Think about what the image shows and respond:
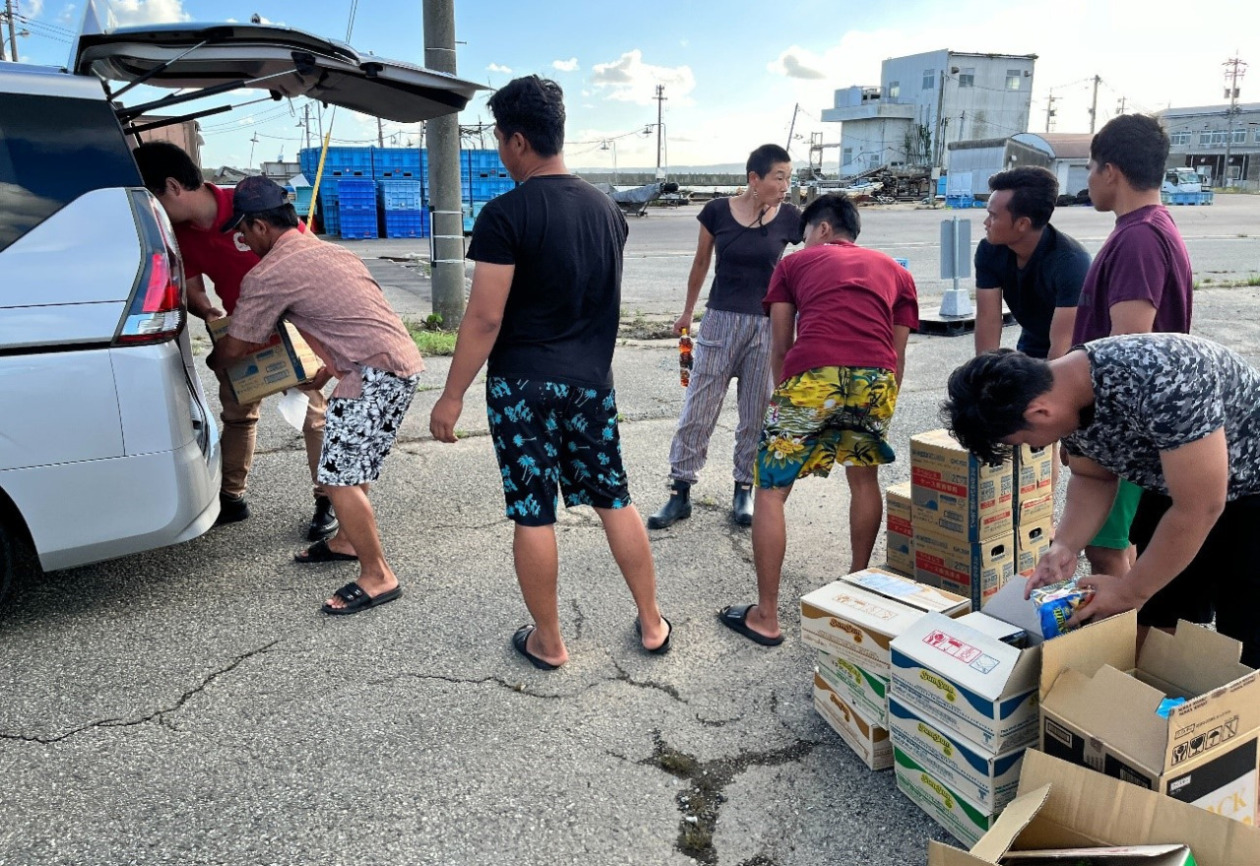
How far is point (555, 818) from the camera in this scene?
2.47m

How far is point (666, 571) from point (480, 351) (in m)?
1.56

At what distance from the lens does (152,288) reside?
3.19 meters

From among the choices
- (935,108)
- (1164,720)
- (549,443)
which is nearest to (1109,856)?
(1164,720)

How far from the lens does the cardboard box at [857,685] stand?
2.64 meters

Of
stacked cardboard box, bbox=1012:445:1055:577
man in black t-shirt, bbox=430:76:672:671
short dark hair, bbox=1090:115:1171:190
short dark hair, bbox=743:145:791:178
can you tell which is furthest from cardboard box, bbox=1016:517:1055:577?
short dark hair, bbox=743:145:791:178

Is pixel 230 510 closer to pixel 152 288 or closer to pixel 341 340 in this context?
pixel 341 340

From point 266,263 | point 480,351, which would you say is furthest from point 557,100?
point 266,263

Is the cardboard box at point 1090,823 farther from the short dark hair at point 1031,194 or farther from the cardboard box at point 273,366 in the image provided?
the cardboard box at point 273,366

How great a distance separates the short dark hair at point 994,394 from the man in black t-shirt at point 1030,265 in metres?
1.70

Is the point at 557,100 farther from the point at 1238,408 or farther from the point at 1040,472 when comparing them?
the point at 1040,472

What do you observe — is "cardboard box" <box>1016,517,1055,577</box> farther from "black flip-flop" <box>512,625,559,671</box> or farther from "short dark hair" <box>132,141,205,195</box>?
"short dark hair" <box>132,141,205,195</box>

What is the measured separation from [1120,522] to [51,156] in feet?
13.2

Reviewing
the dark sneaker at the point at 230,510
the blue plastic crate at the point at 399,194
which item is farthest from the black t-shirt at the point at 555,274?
the blue plastic crate at the point at 399,194

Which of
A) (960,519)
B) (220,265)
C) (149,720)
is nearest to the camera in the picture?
(149,720)
